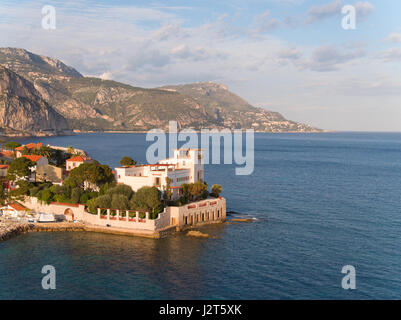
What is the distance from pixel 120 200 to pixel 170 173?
972 centimetres

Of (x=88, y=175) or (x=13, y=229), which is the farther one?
(x=88, y=175)

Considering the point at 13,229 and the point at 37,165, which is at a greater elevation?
the point at 37,165

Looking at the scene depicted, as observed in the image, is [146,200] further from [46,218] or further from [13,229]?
[13,229]

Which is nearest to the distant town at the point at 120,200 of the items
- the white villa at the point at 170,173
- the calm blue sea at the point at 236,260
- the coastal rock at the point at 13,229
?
the white villa at the point at 170,173

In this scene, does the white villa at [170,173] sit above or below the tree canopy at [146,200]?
above

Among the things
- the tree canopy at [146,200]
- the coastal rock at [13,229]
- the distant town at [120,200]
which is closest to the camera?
the coastal rock at [13,229]

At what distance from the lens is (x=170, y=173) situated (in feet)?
198

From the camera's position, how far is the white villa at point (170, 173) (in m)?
59.9

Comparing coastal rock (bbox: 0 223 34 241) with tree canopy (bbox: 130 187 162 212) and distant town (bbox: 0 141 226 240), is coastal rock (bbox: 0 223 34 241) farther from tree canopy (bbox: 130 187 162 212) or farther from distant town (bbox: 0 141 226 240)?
tree canopy (bbox: 130 187 162 212)

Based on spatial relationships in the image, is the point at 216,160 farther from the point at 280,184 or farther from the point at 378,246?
the point at 378,246

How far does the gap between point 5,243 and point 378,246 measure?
48.0m

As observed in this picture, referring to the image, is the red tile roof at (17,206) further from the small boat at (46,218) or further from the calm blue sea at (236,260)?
the calm blue sea at (236,260)


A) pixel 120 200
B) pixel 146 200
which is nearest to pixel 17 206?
pixel 120 200
